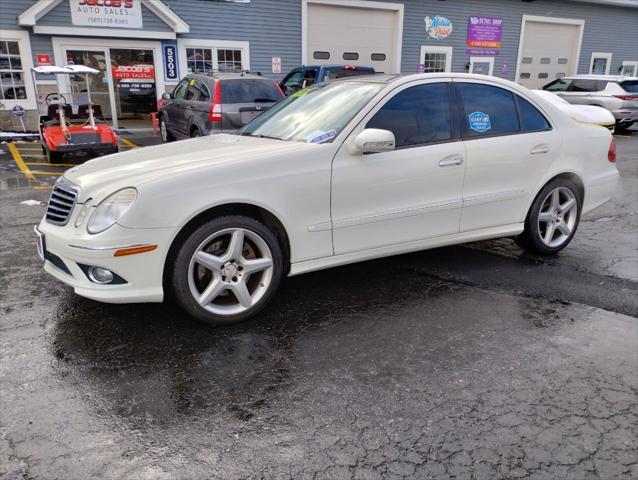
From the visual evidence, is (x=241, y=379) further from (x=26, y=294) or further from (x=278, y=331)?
(x=26, y=294)

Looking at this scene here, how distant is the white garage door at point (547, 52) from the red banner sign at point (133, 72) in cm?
1420

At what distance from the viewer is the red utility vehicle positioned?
9.69m

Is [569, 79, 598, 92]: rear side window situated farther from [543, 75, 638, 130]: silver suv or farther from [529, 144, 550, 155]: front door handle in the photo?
[529, 144, 550, 155]: front door handle

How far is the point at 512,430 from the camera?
2.56 metres

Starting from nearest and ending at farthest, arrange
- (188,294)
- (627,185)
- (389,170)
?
(188,294), (389,170), (627,185)

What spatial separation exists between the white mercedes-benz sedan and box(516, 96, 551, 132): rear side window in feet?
0.04

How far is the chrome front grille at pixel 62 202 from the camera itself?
11.2ft

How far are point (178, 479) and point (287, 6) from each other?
16.3 metres

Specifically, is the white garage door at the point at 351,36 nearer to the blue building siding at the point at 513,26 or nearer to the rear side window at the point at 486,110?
the blue building siding at the point at 513,26

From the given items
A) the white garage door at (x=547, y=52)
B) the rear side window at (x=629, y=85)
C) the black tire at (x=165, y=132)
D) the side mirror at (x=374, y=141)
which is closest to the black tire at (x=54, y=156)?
the black tire at (x=165, y=132)

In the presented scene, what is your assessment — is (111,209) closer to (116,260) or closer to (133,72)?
(116,260)

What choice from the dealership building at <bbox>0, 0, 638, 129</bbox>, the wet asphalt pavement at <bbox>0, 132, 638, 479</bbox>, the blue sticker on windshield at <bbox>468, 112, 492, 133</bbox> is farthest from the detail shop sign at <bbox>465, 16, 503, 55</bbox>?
the wet asphalt pavement at <bbox>0, 132, 638, 479</bbox>

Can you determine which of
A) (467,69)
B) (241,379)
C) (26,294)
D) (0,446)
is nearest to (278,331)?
(241,379)

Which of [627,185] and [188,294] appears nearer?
[188,294]
